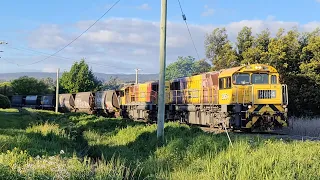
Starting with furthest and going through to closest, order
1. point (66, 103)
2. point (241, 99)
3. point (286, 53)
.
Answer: point (66, 103), point (286, 53), point (241, 99)

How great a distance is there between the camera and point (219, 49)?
4175 cm

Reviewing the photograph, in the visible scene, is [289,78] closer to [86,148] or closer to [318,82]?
[318,82]

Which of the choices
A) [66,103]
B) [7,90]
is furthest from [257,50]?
[7,90]

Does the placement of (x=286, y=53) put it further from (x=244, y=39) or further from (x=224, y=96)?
(x=224, y=96)

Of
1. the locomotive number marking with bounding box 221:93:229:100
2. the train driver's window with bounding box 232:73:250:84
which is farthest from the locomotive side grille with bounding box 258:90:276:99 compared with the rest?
the locomotive number marking with bounding box 221:93:229:100

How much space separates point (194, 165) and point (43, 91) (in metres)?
101

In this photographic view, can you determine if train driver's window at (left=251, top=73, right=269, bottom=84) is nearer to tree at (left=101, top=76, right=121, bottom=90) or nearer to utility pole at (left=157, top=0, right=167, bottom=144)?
utility pole at (left=157, top=0, right=167, bottom=144)

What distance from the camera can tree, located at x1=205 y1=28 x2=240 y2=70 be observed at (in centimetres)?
3895

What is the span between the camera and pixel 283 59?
32.8 metres

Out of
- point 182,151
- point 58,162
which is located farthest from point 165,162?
point 58,162

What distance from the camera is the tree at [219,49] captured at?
3895 centimetres

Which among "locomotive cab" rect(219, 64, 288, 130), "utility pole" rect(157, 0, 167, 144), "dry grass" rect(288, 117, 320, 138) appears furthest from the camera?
"dry grass" rect(288, 117, 320, 138)

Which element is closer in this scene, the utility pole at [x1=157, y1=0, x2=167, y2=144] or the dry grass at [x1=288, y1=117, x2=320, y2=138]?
the utility pole at [x1=157, y1=0, x2=167, y2=144]

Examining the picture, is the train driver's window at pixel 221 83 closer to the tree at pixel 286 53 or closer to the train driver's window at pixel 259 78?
the train driver's window at pixel 259 78
